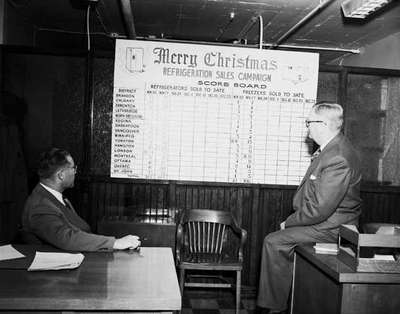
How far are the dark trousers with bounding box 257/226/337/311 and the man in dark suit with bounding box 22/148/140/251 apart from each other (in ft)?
3.70

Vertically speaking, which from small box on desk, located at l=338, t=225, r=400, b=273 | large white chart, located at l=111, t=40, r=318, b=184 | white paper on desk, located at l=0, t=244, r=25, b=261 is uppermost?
large white chart, located at l=111, t=40, r=318, b=184

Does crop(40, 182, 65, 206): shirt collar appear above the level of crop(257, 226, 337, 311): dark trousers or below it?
above

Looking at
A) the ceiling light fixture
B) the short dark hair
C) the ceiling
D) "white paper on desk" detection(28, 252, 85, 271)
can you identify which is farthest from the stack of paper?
the ceiling

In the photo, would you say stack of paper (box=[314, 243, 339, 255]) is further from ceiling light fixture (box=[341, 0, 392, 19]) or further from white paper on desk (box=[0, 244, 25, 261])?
ceiling light fixture (box=[341, 0, 392, 19])

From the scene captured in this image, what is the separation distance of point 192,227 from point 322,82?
181 cm

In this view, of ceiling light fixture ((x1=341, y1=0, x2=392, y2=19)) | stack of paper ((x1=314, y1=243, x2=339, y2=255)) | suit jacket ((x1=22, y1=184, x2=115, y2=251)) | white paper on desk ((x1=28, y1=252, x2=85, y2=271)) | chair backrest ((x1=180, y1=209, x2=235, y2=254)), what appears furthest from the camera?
chair backrest ((x1=180, y1=209, x2=235, y2=254))

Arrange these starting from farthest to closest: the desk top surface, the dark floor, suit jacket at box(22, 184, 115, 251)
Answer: the dark floor → suit jacket at box(22, 184, 115, 251) → the desk top surface

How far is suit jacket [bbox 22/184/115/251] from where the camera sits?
2191 millimetres

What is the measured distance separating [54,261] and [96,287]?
0.36m

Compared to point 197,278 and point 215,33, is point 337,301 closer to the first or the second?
point 197,278

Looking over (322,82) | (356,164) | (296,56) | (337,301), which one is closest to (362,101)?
(322,82)

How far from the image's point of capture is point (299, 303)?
2680 millimetres

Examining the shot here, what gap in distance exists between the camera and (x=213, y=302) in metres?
3.92

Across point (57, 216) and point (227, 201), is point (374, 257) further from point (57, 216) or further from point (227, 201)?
point (227, 201)
